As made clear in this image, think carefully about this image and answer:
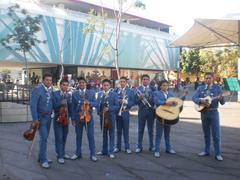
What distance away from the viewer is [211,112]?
8844 millimetres

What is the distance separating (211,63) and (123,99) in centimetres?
4542

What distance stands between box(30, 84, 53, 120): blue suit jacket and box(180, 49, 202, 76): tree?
191 feet

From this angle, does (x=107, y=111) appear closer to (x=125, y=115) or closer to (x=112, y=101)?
(x=112, y=101)

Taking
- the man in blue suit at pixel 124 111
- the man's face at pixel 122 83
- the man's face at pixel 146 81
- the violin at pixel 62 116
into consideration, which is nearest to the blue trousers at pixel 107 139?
the man in blue suit at pixel 124 111

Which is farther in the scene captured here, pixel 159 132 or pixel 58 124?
pixel 159 132

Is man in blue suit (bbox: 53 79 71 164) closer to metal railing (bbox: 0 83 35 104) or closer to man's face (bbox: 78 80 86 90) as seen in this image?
man's face (bbox: 78 80 86 90)

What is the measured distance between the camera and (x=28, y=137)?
7.95 m

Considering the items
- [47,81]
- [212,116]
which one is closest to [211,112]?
[212,116]

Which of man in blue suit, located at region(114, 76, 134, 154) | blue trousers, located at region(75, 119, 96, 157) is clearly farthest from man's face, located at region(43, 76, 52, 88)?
man in blue suit, located at region(114, 76, 134, 154)

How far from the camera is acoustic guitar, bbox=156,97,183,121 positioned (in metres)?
9.10

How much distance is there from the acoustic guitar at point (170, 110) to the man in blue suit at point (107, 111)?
94 centimetres

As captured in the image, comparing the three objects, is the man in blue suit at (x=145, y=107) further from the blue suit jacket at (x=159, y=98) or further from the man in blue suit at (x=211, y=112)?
the man in blue suit at (x=211, y=112)

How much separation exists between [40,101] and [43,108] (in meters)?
0.14

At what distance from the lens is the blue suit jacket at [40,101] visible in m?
7.90
